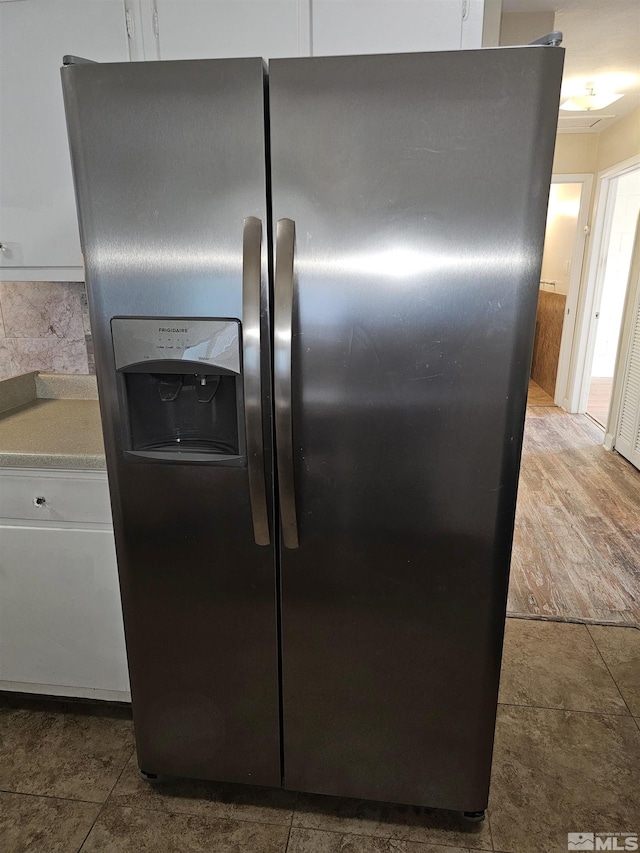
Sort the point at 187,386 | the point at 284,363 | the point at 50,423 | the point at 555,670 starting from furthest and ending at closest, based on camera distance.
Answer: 1. the point at 555,670
2. the point at 50,423
3. the point at 187,386
4. the point at 284,363

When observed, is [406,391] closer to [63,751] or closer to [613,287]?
[63,751]

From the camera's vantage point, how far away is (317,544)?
4.44ft

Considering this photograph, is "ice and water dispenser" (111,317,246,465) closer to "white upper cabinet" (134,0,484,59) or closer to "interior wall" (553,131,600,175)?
"white upper cabinet" (134,0,484,59)

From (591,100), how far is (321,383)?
3.91 metres

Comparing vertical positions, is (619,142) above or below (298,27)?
above

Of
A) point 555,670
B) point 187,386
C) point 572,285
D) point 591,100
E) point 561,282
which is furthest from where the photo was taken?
point 561,282

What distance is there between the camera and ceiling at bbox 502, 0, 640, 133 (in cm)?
264

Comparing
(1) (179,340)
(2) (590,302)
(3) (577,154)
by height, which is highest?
(3) (577,154)

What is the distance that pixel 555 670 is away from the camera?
2148 mm

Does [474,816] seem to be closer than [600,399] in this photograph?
Yes

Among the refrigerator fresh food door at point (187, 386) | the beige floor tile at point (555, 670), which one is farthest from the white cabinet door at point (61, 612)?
the beige floor tile at point (555, 670)

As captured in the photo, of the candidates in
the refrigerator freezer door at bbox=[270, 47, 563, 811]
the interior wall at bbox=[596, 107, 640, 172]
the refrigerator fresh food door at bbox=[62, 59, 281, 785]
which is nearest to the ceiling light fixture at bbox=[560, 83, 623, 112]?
the interior wall at bbox=[596, 107, 640, 172]

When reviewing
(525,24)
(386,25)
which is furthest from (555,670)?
(525,24)

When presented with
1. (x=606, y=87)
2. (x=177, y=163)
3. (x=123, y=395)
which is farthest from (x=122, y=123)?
(x=606, y=87)
